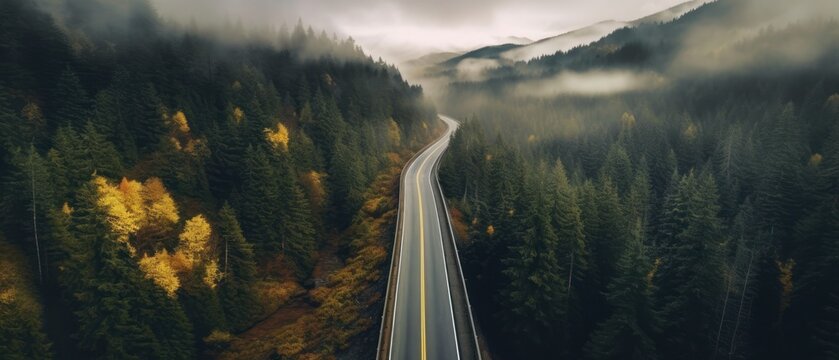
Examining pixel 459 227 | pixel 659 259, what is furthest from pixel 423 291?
pixel 659 259

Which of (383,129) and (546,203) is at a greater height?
(383,129)

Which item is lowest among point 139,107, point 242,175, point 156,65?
point 242,175

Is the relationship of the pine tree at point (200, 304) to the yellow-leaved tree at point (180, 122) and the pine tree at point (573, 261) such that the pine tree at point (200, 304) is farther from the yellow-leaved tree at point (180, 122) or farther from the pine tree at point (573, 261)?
the pine tree at point (573, 261)

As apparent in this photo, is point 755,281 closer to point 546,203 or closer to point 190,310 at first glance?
point 546,203

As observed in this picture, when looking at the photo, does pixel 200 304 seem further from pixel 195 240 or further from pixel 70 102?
pixel 70 102

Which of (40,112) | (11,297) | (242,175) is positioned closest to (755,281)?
(242,175)

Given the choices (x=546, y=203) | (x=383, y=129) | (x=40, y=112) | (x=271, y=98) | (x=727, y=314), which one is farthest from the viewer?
(x=383, y=129)

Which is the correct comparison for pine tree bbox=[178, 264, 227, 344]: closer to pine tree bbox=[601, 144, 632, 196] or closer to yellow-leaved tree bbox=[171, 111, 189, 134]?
yellow-leaved tree bbox=[171, 111, 189, 134]
